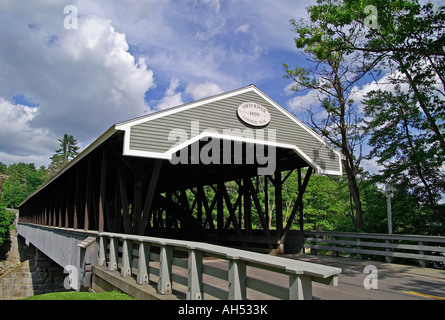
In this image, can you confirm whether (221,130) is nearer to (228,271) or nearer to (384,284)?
(384,284)

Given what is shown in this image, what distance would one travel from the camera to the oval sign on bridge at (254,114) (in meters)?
10.9

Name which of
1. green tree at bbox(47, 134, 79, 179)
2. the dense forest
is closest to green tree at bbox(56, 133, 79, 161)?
green tree at bbox(47, 134, 79, 179)

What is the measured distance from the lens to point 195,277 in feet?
15.9

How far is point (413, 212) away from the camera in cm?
1459

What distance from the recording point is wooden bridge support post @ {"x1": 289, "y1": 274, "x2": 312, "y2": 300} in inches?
129

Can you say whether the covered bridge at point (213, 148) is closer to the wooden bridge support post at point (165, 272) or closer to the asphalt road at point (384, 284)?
the asphalt road at point (384, 284)

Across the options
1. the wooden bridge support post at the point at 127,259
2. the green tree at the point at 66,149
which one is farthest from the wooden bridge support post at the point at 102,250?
the green tree at the point at 66,149

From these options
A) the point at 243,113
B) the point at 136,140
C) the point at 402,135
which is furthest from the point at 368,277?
the point at 402,135

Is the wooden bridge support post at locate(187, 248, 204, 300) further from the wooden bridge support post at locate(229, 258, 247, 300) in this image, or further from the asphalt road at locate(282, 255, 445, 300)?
the asphalt road at locate(282, 255, 445, 300)

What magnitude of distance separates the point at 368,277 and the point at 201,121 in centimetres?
582

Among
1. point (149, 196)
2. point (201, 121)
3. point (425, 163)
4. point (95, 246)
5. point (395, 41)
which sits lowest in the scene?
point (95, 246)

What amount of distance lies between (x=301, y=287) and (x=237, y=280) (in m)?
0.96

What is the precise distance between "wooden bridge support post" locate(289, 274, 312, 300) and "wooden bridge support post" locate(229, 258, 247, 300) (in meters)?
0.84
